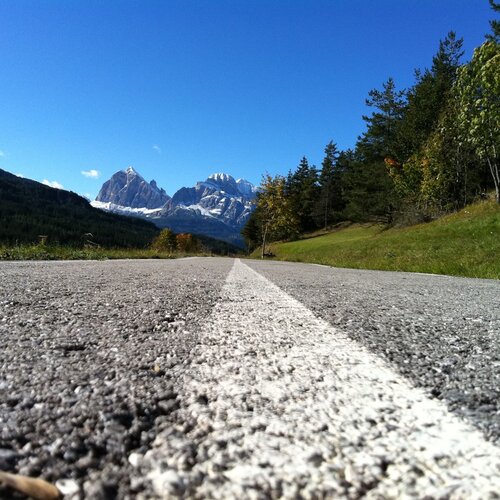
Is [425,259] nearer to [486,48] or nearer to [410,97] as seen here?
[486,48]

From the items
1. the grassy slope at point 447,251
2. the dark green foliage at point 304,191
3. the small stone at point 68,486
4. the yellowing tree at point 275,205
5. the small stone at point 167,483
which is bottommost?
the small stone at point 68,486

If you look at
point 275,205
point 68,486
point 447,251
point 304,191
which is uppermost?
point 304,191

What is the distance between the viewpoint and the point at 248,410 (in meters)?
0.94

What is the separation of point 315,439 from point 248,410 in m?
0.21

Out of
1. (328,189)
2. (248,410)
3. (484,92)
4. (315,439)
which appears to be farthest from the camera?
(328,189)

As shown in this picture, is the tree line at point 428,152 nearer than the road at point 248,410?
No

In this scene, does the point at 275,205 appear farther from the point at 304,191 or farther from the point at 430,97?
the point at 304,191

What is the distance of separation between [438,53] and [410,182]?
13759mm

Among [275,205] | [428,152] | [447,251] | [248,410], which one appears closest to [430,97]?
[428,152]

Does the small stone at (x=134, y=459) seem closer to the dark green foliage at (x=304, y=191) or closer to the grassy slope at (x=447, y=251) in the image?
the grassy slope at (x=447, y=251)

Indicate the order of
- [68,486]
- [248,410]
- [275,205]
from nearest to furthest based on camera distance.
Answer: [68,486] < [248,410] < [275,205]

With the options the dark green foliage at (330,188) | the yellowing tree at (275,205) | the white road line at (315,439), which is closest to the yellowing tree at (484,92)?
the white road line at (315,439)

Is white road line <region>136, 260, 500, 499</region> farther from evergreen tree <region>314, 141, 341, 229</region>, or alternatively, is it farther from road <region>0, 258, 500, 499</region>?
evergreen tree <region>314, 141, 341, 229</region>

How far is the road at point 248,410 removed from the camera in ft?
2.15
